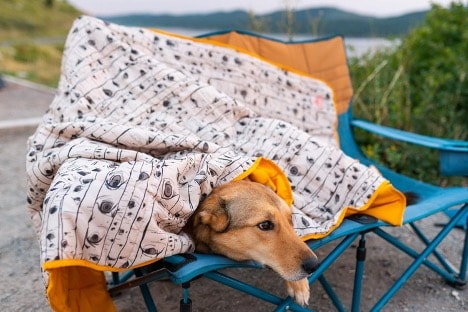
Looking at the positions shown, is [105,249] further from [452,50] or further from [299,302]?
[452,50]

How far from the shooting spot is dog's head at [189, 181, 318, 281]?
6.63 feet

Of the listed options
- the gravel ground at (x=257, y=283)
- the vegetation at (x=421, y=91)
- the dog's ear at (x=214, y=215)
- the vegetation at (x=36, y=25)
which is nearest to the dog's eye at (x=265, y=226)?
the dog's ear at (x=214, y=215)

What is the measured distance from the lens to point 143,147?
233cm

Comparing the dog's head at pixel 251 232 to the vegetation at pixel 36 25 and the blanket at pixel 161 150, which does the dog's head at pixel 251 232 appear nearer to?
the blanket at pixel 161 150

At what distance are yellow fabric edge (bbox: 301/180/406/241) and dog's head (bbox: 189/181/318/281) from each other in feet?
1.50

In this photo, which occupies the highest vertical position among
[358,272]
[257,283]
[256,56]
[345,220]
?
[256,56]

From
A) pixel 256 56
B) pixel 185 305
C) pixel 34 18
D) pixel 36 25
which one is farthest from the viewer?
pixel 34 18

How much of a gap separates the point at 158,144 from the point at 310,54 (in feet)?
6.54

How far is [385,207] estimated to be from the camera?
2578 mm

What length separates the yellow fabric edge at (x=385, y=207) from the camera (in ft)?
8.22

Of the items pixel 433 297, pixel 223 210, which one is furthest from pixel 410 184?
pixel 223 210

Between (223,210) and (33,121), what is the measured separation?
17.0 feet

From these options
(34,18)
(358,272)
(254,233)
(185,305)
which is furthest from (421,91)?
(34,18)

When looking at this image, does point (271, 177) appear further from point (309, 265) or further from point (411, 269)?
point (411, 269)
